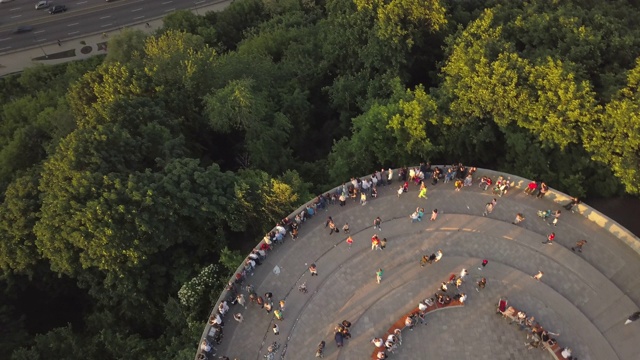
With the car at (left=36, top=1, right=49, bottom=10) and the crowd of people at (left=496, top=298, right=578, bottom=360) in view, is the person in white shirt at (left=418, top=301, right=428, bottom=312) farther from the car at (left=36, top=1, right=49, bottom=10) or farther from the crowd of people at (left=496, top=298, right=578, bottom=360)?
the car at (left=36, top=1, right=49, bottom=10)

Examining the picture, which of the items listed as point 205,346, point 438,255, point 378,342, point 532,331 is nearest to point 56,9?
point 205,346

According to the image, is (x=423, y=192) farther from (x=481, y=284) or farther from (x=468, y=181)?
(x=481, y=284)

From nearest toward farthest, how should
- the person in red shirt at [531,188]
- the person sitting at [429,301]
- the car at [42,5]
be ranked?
the person sitting at [429,301], the person in red shirt at [531,188], the car at [42,5]

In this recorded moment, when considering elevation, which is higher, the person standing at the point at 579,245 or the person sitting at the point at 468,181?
the person sitting at the point at 468,181

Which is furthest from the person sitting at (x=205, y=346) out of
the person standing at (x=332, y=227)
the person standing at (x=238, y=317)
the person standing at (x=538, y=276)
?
the person standing at (x=538, y=276)

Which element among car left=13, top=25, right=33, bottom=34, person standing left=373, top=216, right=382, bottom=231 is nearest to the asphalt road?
car left=13, top=25, right=33, bottom=34

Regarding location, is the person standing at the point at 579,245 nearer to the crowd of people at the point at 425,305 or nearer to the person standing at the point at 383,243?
the crowd of people at the point at 425,305
